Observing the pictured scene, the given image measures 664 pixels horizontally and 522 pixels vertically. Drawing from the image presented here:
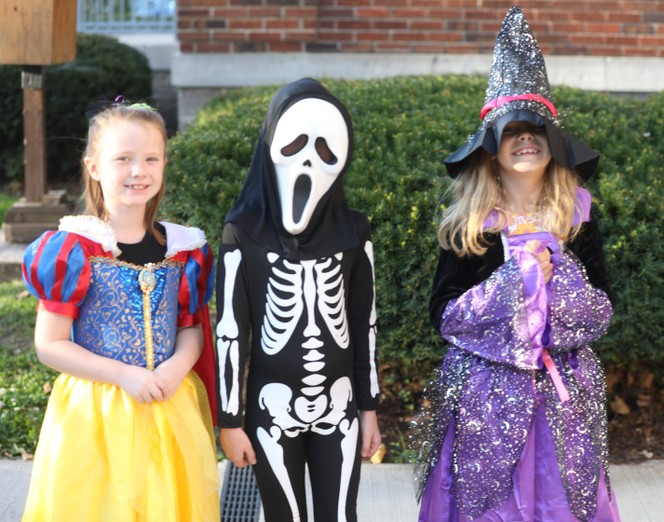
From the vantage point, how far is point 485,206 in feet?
10.7

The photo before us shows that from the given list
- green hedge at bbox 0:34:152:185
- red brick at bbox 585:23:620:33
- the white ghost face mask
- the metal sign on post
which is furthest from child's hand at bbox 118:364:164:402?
green hedge at bbox 0:34:152:185

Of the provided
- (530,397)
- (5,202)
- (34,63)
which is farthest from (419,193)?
(5,202)

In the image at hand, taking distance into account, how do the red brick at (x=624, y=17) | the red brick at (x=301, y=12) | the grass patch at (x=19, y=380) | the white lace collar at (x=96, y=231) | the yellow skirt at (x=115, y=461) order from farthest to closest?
the red brick at (x=624, y=17)
the red brick at (x=301, y=12)
the grass patch at (x=19, y=380)
the white lace collar at (x=96, y=231)
the yellow skirt at (x=115, y=461)

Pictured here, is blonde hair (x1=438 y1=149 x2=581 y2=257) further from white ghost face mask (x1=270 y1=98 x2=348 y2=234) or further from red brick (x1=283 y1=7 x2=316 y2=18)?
red brick (x1=283 y1=7 x2=316 y2=18)

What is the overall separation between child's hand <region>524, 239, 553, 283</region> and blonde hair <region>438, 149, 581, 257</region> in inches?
2.9

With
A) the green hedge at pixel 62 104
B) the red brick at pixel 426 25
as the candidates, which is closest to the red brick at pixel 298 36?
the red brick at pixel 426 25

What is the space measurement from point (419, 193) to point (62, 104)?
6.92 metres

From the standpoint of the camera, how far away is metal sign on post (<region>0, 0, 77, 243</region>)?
6973 millimetres

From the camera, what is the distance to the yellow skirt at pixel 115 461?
2900 millimetres

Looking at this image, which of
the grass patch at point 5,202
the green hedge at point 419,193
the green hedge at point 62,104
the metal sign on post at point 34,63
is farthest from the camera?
the green hedge at point 62,104

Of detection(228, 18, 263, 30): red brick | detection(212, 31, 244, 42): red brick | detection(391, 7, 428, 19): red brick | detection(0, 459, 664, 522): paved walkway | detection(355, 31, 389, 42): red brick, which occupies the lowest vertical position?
detection(0, 459, 664, 522): paved walkway

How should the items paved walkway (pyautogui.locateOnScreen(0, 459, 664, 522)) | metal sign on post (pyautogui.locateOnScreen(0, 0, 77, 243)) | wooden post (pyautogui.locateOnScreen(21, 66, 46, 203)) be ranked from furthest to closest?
wooden post (pyautogui.locateOnScreen(21, 66, 46, 203)), metal sign on post (pyautogui.locateOnScreen(0, 0, 77, 243)), paved walkway (pyautogui.locateOnScreen(0, 459, 664, 522))

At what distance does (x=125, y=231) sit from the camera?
3.10 meters

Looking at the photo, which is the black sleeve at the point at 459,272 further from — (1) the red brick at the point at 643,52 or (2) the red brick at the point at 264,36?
(1) the red brick at the point at 643,52
